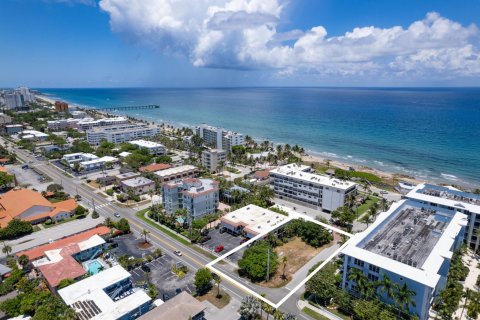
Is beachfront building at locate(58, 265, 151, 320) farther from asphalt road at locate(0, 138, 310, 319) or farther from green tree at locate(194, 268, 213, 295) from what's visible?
asphalt road at locate(0, 138, 310, 319)

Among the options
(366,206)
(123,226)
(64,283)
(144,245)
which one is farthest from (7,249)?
(366,206)

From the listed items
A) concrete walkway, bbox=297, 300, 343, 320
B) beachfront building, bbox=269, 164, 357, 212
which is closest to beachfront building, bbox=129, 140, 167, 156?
beachfront building, bbox=269, 164, 357, 212

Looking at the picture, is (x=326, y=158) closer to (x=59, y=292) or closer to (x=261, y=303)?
(x=261, y=303)

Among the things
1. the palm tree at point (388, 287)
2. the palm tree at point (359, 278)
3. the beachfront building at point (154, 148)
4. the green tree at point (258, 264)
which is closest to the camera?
the palm tree at point (388, 287)

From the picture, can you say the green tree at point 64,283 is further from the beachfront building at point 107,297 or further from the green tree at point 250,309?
the green tree at point 250,309

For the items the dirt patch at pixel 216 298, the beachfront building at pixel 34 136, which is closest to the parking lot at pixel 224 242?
the dirt patch at pixel 216 298

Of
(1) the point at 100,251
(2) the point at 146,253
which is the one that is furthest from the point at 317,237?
(1) the point at 100,251

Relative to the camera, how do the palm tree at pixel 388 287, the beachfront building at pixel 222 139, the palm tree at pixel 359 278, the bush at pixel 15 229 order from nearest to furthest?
the palm tree at pixel 388 287 → the palm tree at pixel 359 278 → the bush at pixel 15 229 → the beachfront building at pixel 222 139
